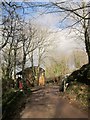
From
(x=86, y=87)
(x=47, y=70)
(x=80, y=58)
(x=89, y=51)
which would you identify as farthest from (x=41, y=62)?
(x=86, y=87)

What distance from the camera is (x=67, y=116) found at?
A: 14.0 meters

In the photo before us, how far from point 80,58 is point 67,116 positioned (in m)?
69.4

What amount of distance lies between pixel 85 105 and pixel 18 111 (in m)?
4.31

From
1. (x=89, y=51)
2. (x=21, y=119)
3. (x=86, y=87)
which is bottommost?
(x=21, y=119)

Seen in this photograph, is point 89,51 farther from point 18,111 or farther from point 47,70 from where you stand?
point 47,70

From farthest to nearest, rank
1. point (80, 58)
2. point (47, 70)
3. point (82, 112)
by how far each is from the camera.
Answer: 1. point (47, 70)
2. point (80, 58)
3. point (82, 112)

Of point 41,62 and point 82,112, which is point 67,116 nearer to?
point 82,112

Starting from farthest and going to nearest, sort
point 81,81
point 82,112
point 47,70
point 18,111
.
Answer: point 47,70, point 81,81, point 18,111, point 82,112

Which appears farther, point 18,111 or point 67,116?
point 18,111

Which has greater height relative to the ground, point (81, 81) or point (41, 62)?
point (41, 62)

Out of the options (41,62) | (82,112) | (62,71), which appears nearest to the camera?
(82,112)

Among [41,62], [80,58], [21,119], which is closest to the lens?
[21,119]

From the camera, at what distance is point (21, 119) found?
13750 millimetres

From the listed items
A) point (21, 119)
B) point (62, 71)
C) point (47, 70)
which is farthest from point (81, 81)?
point (47, 70)
